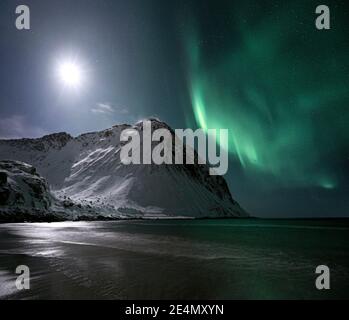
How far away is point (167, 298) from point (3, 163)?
142 metres

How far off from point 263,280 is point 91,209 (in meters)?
157

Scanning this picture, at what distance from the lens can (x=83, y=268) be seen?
19.0 metres

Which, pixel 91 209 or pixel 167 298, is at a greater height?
pixel 91 209

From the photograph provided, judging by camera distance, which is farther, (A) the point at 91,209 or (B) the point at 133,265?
(A) the point at 91,209

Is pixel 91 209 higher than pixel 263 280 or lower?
higher

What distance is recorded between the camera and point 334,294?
47.0ft
